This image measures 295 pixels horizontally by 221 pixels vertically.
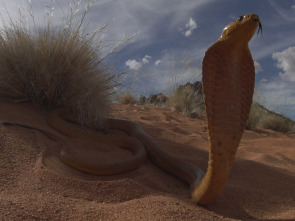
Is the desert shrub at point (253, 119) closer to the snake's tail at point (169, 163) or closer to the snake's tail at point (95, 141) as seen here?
the snake's tail at point (169, 163)

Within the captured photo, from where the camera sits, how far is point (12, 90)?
4.07 m

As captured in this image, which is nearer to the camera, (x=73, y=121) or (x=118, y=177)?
(x=118, y=177)

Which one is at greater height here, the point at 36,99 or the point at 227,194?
the point at 36,99

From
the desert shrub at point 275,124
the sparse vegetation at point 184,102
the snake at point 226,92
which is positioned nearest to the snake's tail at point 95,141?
the snake at point 226,92

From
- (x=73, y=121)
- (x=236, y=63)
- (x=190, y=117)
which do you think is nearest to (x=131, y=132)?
(x=73, y=121)

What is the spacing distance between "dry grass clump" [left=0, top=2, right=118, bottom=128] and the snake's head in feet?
Answer: 8.83

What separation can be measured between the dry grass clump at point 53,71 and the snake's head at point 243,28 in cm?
269

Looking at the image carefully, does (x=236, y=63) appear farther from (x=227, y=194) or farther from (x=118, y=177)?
(x=118, y=177)

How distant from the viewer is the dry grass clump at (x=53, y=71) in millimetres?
4121

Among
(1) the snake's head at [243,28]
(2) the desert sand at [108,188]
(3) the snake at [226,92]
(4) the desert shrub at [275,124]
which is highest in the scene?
(1) the snake's head at [243,28]

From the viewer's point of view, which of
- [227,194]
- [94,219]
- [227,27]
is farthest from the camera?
[227,194]

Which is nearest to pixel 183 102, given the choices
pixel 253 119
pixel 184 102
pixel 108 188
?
pixel 184 102

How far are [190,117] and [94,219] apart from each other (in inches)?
295

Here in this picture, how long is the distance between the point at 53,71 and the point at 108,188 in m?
2.32
